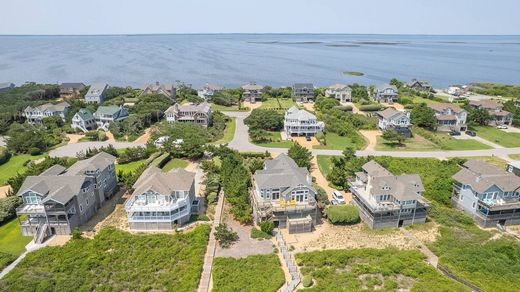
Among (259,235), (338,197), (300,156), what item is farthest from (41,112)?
(338,197)

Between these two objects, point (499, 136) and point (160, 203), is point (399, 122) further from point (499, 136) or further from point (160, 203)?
point (160, 203)

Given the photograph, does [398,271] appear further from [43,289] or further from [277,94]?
[277,94]

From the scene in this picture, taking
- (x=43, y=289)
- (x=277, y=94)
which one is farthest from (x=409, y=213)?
(x=277, y=94)

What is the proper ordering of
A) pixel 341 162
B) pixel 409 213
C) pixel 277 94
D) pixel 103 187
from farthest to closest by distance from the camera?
pixel 277 94 < pixel 341 162 < pixel 103 187 < pixel 409 213

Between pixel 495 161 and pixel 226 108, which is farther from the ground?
pixel 226 108

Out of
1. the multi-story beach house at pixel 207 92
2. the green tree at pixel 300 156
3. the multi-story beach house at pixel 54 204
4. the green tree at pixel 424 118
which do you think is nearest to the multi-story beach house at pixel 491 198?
the green tree at pixel 300 156

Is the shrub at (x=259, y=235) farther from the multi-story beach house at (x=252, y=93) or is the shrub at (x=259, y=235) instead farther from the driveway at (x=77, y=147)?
the multi-story beach house at (x=252, y=93)
